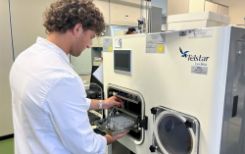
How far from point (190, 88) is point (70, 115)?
0.66m

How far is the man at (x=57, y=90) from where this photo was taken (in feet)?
3.03

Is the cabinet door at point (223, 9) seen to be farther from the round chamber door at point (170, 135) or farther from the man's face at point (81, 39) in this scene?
the man's face at point (81, 39)

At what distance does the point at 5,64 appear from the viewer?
345 cm

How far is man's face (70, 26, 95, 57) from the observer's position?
106 centimetres

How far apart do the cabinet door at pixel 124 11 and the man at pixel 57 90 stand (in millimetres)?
3576

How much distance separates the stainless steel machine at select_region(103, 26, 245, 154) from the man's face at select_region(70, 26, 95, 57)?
1.47ft

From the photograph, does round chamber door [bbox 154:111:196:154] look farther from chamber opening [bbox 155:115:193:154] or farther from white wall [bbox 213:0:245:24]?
white wall [bbox 213:0:245:24]

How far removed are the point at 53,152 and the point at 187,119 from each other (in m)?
0.74

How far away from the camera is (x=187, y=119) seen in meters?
1.13

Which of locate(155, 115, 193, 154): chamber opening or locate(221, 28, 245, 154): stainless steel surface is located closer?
locate(221, 28, 245, 154): stainless steel surface

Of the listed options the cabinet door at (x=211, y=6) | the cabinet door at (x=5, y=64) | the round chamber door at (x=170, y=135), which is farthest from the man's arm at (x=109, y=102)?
the cabinet door at (x=211, y=6)

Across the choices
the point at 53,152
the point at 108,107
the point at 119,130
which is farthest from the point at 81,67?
the point at 53,152

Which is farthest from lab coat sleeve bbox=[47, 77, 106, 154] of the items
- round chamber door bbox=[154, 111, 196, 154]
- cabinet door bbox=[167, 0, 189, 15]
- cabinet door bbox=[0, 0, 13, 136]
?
cabinet door bbox=[0, 0, 13, 136]

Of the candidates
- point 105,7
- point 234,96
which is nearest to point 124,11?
point 105,7
